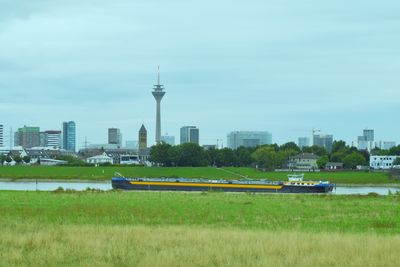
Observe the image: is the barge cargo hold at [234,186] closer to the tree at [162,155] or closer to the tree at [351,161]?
the tree at [162,155]

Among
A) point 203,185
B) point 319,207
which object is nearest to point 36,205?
point 319,207

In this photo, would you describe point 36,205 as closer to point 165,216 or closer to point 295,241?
point 165,216

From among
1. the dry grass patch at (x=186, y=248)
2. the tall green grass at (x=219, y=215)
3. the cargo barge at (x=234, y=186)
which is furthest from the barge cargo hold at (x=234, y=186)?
the dry grass patch at (x=186, y=248)

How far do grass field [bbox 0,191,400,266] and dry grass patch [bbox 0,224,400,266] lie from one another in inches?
0.9

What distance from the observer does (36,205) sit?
3916 centimetres

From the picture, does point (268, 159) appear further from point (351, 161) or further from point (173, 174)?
point (173, 174)

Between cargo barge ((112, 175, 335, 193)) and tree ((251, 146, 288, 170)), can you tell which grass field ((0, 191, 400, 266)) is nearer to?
cargo barge ((112, 175, 335, 193))

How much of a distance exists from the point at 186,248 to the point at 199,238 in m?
2.31

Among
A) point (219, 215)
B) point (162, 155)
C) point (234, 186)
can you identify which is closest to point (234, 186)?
point (234, 186)

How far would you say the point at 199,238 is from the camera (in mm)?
21812

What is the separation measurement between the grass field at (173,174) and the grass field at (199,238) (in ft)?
349

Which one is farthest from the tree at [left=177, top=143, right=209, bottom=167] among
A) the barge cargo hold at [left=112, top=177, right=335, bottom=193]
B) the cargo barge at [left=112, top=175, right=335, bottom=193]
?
the barge cargo hold at [left=112, top=177, right=335, bottom=193]

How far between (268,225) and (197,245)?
873cm

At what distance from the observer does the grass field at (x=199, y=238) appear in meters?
17.7
